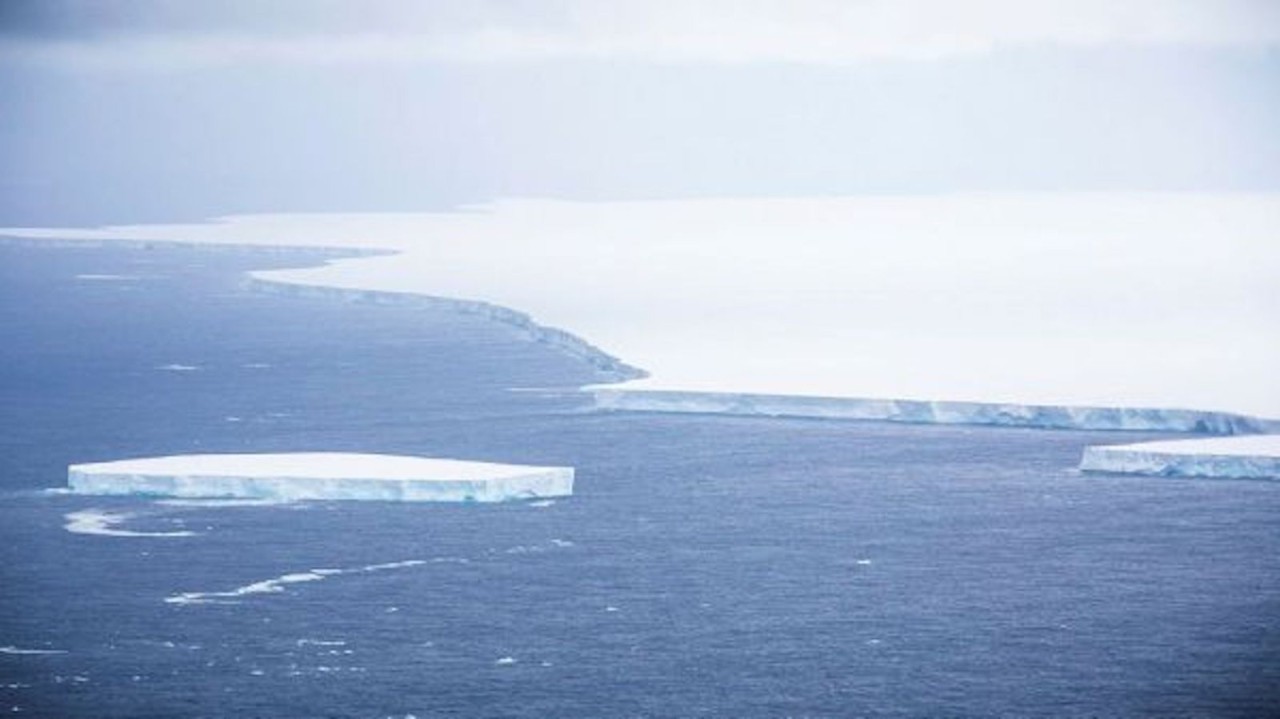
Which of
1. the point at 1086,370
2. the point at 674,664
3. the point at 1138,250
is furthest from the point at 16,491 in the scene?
the point at 1138,250

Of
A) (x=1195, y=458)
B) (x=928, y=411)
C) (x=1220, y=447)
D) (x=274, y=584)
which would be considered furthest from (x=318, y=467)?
(x=1220, y=447)

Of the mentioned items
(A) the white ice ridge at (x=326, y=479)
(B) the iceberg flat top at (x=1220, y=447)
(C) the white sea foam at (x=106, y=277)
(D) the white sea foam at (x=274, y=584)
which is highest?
(C) the white sea foam at (x=106, y=277)

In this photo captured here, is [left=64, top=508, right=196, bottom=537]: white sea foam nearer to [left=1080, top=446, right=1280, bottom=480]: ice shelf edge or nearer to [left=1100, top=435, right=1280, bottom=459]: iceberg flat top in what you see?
[left=1080, top=446, right=1280, bottom=480]: ice shelf edge

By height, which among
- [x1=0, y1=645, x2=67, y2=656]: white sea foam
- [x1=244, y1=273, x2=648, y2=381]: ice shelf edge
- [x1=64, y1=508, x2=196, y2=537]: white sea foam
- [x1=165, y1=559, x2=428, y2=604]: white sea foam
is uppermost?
[x1=244, y1=273, x2=648, y2=381]: ice shelf edge

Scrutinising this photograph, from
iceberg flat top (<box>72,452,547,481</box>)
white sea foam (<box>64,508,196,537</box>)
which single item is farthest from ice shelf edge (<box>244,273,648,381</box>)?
A: white sea foam (<box>64,508,196,537</box>)

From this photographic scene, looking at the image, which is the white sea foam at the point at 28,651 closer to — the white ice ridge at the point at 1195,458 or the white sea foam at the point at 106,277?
the white ice ridge at the point at 1195,458

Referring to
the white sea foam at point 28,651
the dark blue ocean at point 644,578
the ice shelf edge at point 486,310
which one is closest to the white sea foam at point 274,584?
the dark blue ocean at point 644,578

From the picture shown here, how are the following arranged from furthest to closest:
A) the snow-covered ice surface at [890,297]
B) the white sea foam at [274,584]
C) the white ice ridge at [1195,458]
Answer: the snow-covered ice surface at [890,297], the white ice ridge at [1195,458], the white sea foam at [274,584]
